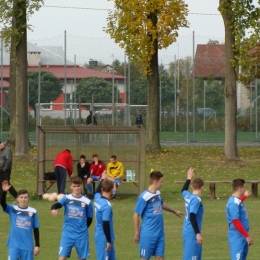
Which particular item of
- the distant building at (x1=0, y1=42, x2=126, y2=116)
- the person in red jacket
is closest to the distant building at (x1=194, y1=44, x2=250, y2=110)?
the distant building at (x1=0, y1=42, x2=126, y2=116)

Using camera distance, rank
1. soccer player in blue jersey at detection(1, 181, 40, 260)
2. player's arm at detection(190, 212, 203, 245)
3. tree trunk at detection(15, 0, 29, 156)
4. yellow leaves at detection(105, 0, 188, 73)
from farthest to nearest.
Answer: yellow leaves at detection(105, 0, 188, 73), tree trunk at detection(15, 0, 29, 156), soccer player in blue jersey at detection(1, 181, 40, 260), player's arm at detection(190, 212, 203, 245)

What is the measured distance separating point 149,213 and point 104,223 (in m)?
1.10

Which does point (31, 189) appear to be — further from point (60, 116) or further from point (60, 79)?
point (60, 79)

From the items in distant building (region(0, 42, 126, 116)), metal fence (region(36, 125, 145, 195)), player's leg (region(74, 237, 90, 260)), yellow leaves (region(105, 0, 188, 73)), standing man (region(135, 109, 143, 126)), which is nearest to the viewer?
player's leg (region(74, 237, 90, 260))

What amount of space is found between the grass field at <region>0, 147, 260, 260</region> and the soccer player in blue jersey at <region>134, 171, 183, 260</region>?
210 cm

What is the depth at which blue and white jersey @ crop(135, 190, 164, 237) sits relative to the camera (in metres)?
12.5

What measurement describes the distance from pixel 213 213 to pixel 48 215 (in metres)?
4.37

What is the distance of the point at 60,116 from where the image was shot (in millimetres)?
42969

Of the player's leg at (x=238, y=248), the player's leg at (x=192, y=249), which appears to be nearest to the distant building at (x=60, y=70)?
the player's leg at (x=192, y=249)

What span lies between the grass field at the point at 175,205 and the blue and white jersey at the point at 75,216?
243 cm

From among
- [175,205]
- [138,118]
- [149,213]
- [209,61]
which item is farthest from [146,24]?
[209,61]

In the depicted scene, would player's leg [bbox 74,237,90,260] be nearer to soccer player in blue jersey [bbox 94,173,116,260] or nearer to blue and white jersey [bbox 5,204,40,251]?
soccer player in blue jersey [bbox 94,173,116,260]

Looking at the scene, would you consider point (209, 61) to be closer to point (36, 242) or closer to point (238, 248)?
Result: point (238, 248)

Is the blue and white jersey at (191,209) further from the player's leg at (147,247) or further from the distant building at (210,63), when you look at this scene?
the distant building at (210,63)
